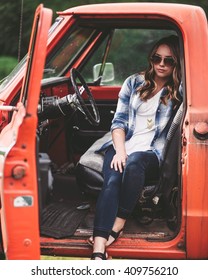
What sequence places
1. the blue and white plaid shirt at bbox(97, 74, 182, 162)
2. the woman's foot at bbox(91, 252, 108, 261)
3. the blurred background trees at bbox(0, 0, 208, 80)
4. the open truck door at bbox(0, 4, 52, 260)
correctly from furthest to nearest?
the blurred background trees at bbox(0, 0, 208, 80) < the blue and white plaid shirt at bbox(97, 74, 182, 162) < the woman's foot at bbox(91, 252, 108, 261) < the open truck door at bbox(0, 4, 52, 260)

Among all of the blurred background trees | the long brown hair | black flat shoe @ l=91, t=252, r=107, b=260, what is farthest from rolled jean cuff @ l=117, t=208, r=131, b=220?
the blurred background trees

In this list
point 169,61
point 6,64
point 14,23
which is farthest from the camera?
point 14,23

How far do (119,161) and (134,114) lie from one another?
315 mm

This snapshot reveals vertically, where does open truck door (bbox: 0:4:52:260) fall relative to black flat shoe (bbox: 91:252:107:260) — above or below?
above

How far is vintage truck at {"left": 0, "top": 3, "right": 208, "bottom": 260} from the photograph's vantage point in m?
2.99

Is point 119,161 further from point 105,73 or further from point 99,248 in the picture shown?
point 105,73

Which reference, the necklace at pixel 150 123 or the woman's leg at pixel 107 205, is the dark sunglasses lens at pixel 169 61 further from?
the woman's leg at pixel 107 205

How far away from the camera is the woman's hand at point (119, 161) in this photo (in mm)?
3687

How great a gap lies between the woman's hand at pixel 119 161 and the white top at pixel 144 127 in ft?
0.24

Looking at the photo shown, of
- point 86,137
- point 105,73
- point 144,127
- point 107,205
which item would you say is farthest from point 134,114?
point 105,73

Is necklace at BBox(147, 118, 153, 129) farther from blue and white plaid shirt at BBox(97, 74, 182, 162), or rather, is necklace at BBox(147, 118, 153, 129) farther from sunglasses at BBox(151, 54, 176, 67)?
sunglasses at BBox(151, 54, 176, 67)

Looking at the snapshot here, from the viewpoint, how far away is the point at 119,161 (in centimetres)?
370

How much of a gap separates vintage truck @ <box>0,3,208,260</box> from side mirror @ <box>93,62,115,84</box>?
2.15 ft

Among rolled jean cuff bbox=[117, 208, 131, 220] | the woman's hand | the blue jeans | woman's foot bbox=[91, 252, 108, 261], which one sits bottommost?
woman's foot bbox=[91, 252, 108, 261]
